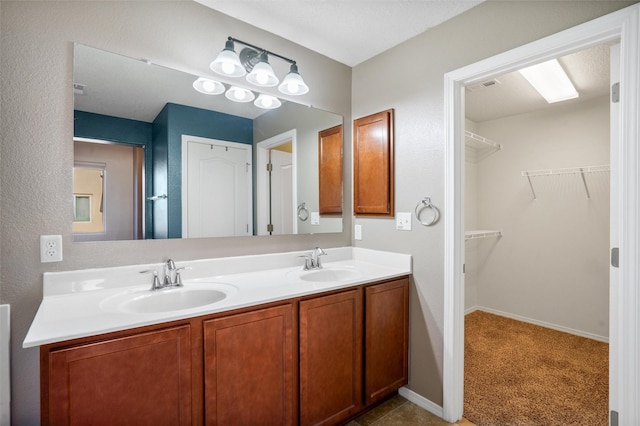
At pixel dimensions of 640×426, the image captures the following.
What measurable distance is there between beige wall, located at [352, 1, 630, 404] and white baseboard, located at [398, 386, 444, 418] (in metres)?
0.03

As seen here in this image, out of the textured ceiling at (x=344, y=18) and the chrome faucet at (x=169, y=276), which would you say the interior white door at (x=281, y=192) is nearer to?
the chrome faucet at (x=169, y=276)

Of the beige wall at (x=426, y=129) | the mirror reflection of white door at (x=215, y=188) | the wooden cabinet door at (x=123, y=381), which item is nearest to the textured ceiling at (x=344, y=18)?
the beige wall at (x=426, y=129)

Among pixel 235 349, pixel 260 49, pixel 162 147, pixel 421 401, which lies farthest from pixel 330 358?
pixel 260 49

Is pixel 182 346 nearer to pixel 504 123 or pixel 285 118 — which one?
pixel 285 118

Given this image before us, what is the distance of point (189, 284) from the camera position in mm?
1607

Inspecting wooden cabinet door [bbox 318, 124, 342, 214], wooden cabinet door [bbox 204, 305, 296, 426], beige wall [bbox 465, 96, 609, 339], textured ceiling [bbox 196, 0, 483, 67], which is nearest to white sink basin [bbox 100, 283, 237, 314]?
wooden cabinet door [bbox 204, 305, 296, 426]

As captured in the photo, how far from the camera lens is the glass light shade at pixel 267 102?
6.46ft

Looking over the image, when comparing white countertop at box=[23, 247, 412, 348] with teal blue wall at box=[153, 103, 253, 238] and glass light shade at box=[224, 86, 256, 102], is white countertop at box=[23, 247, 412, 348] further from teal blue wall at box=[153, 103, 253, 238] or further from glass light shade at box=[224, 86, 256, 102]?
glass light shade at box=[224, 86, 256, 102]

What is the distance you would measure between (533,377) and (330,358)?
5.75ft

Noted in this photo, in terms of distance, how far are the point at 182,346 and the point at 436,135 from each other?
1762 millimetres

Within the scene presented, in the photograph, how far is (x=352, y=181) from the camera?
247 centimetres

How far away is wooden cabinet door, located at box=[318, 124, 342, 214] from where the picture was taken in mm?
2322

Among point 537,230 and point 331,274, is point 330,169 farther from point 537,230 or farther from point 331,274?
point 537,230

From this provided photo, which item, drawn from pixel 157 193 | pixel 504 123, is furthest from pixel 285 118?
pixel 504 123
